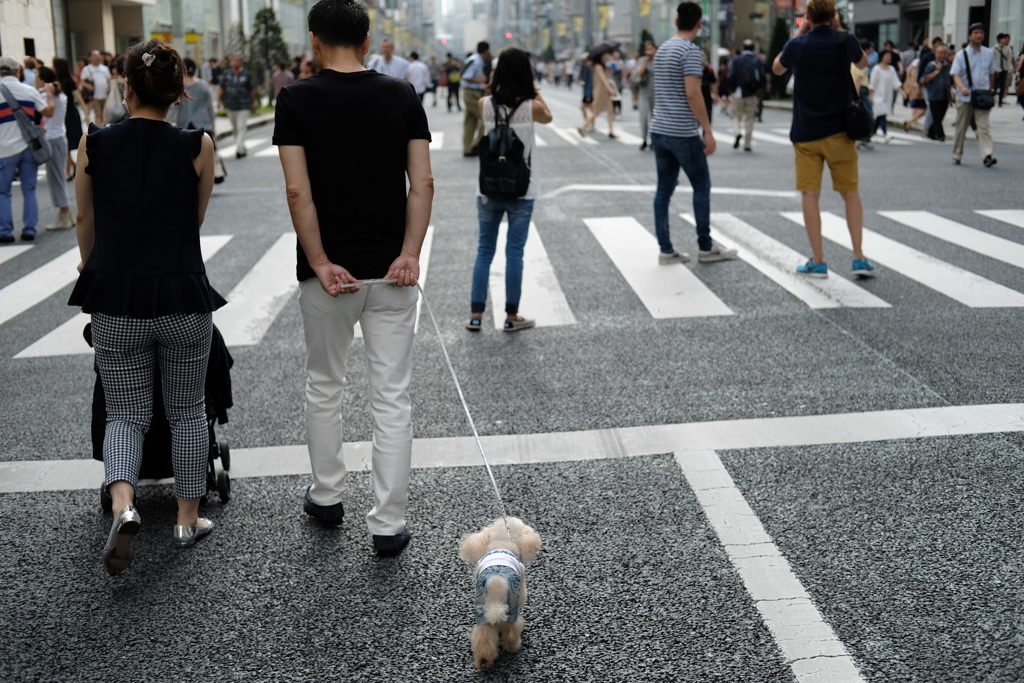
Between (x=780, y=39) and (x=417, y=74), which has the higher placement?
(x=780, y=39)

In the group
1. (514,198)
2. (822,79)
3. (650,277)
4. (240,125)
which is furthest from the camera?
(240,125)

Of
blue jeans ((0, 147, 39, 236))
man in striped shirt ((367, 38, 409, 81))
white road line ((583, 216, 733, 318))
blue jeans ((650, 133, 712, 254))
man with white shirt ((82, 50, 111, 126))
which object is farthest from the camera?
man with white shirt ((82, 50, 111, 126))

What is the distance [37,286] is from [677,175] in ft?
17.6

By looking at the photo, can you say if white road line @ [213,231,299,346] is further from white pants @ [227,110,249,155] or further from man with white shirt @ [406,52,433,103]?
man with white shirt @ [406,52,433,103]

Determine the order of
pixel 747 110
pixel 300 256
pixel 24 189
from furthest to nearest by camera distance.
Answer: pixel 747 110 < pixel 24 189 < pixel 300 256

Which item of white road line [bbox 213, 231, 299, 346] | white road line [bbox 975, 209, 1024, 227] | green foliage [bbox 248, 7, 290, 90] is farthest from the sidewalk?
green foliage [bbox 248, 7, 290, 90]

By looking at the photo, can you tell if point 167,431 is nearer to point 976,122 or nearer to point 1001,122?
point 976,122

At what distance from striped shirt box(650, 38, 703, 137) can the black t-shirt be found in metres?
5.32

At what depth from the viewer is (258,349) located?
23.6 ft

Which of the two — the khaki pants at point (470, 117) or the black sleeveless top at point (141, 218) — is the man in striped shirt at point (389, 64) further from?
the black sleeveless top at point (141, 218)

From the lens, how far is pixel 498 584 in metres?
3.05

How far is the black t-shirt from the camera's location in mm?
3764

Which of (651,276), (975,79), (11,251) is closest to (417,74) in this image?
(975,79)

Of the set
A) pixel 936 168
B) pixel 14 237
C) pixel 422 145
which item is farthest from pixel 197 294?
pixel 936 168
